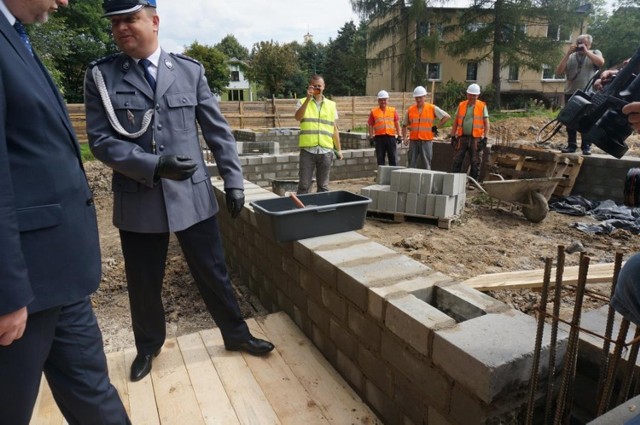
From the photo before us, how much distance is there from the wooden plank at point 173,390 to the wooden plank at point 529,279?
6.55ft

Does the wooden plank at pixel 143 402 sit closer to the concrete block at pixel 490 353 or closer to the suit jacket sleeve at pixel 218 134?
the suit jacket sleeve at pixel 218 134

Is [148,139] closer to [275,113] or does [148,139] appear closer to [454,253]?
[454,253]

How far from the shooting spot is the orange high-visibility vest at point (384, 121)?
27.0 ft

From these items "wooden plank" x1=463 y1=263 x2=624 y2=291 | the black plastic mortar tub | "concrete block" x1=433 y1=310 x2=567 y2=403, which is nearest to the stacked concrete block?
"wooden plank" x1=463 y1=263 x2=624 y2=291

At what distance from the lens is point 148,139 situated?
7.24 ft

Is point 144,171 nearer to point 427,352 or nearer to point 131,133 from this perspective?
point 131,133

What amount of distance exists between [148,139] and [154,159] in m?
0.20

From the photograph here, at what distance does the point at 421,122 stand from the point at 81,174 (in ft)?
24.6

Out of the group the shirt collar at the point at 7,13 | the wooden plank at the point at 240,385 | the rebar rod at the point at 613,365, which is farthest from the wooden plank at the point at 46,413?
the rebar rod at the point at 613,365

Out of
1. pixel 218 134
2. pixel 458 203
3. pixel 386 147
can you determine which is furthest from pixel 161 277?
pixel 386 147

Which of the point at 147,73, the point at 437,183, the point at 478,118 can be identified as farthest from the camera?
the point at 478,118

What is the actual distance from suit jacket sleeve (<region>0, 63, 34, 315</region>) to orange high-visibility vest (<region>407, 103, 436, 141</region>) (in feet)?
25.4

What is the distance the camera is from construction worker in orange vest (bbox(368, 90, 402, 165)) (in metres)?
8.25

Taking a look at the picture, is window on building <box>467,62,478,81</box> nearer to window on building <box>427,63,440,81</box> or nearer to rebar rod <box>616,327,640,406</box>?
window on building <box>427,63,440,81</box>
